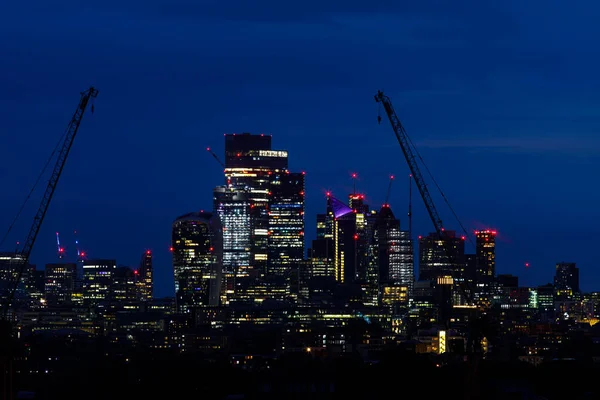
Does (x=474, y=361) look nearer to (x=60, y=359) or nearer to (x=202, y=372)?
(x=202, y=372)

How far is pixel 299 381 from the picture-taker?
133 m

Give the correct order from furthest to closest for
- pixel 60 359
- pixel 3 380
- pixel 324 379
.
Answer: pixel 60 359 < pixel 324 379 < pixel 3 380

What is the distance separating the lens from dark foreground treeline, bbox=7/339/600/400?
132 metres

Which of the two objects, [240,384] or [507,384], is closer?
[507,384]

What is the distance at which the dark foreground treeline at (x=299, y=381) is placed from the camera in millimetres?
131500

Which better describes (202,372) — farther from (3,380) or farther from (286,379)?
(3,380)

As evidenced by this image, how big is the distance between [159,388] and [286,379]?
1212 cm

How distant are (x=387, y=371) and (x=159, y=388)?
24.4 metres

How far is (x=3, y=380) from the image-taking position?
2908 inches

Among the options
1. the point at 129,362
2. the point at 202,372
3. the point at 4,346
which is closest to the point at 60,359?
the point at 129,362

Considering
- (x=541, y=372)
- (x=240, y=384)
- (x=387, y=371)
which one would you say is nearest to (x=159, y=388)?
(x=240, y=384)

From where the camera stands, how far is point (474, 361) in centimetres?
9550

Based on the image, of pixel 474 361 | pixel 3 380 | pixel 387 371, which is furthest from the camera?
pixel 387 371

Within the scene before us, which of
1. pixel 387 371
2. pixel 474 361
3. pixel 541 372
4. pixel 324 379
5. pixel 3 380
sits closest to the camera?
pixel 3 380
